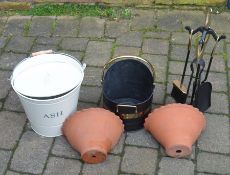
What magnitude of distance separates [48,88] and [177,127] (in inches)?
39.9

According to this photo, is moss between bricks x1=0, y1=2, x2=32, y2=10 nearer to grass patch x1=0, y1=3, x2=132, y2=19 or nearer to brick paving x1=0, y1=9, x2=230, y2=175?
grass patch x1=0, y1=3, x2=132, y2=19

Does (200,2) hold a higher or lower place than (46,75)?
lower

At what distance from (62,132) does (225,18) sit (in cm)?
236

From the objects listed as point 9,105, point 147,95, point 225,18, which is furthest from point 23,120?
point 225,18

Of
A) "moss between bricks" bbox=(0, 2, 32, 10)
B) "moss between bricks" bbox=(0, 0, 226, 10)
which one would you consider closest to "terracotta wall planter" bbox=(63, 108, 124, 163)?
"moss between bricks" bbox=(0, 0, 226, 10)

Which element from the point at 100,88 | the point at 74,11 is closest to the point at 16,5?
the point at 74,11

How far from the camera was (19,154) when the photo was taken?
3.26 meters

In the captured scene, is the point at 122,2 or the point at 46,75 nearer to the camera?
the point at 46,75

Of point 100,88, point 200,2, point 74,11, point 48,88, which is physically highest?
point 48,88

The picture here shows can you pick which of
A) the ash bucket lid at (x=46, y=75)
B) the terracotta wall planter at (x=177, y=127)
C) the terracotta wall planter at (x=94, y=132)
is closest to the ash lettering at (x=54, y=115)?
the terracotta wall planter at (x=94, y=132)

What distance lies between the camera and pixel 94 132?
3062 millimetres

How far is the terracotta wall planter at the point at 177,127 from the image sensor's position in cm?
305

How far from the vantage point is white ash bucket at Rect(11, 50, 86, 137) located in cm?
299

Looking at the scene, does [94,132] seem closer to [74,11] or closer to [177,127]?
[177,127]
